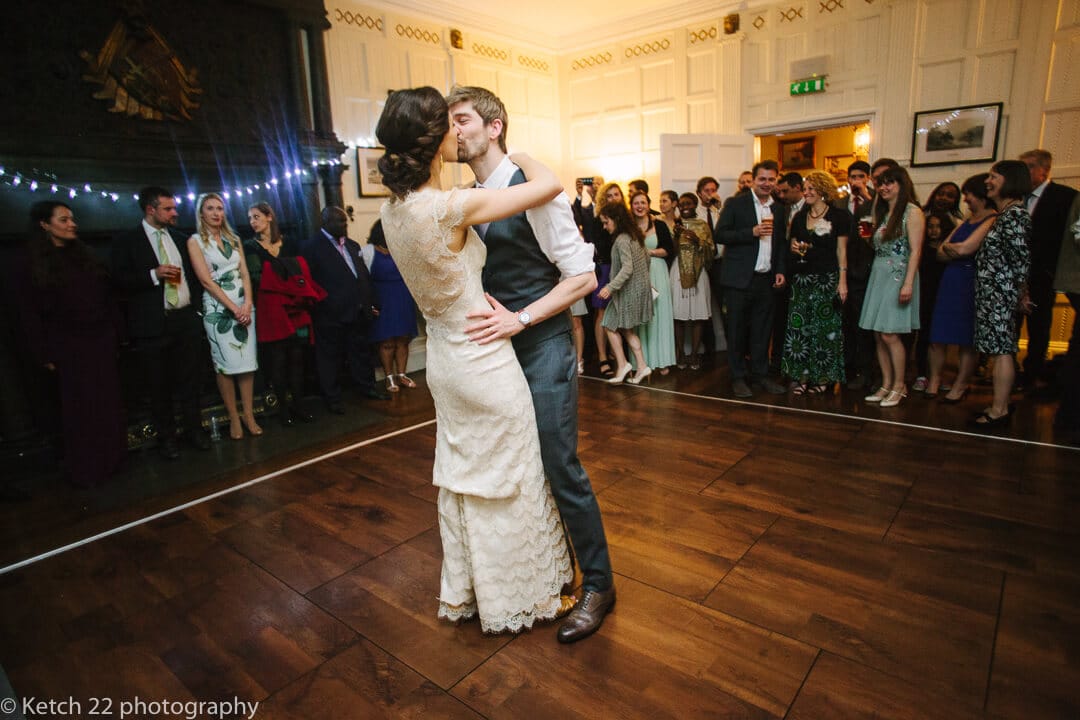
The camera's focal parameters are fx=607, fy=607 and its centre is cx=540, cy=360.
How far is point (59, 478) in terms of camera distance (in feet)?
11.8

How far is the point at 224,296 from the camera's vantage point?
12.8 feet

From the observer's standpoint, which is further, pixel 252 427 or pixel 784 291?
pixel 784 291

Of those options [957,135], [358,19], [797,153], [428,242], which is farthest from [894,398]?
[797,153]

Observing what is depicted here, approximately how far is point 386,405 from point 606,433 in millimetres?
1878

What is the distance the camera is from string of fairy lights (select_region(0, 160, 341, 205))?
150 inches

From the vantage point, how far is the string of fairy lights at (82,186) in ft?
12.5

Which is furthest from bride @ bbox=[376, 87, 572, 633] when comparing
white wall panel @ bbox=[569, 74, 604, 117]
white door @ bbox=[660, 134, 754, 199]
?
white wall panel @ bbox=[569, 74, 604, 117]

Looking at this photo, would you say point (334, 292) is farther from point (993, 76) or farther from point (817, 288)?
point (993, 76)

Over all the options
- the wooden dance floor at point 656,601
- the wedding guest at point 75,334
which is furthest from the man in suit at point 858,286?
the wedding guest at point 75,334

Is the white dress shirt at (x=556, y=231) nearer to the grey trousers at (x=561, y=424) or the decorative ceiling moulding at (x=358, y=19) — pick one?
the grey trousers at (x=561, y=424)

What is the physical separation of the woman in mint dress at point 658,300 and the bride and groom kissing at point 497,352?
3213mm

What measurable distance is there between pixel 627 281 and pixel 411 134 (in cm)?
335

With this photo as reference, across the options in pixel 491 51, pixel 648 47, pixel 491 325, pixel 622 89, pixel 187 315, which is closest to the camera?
pixel 491 325

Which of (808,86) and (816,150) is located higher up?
(808,86)
